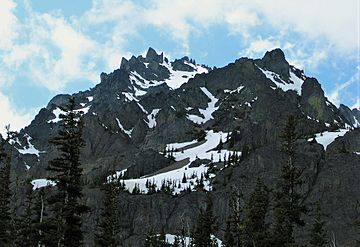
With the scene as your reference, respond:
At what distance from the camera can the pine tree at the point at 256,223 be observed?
41.2m

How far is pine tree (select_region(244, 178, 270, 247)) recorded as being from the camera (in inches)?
1624

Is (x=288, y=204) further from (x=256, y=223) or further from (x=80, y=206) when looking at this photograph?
(x=80, y=206)

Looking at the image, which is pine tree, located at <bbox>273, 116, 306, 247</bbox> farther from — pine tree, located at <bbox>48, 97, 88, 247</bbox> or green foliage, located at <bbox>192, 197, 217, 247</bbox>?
green foliage, located at <bbox>192, 197, 217, 247</bbox>

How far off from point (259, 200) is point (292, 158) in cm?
1212

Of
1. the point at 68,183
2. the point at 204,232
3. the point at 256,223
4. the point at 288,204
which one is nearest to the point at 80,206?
the point at 68,183

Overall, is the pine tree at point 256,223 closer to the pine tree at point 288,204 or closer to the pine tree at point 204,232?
the pine tree at point 288,204

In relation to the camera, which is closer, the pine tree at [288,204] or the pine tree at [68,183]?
the pine tree at [68,183]

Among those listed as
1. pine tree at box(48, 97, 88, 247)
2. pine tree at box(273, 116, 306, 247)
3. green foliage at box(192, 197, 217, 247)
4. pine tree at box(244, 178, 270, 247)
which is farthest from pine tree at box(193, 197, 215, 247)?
pine tree at box(48, 97, 88, 247)

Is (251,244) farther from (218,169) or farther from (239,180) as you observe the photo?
(218,169)

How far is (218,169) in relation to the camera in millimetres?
196250

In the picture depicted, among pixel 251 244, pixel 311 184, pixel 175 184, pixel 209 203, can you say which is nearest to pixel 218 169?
pixel 175 184

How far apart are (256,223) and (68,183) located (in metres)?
22.1

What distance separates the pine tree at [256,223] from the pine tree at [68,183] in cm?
1712

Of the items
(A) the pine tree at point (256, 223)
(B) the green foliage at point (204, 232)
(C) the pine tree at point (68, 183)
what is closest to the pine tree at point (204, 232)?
(B) the green foliage at point (204, 232)
